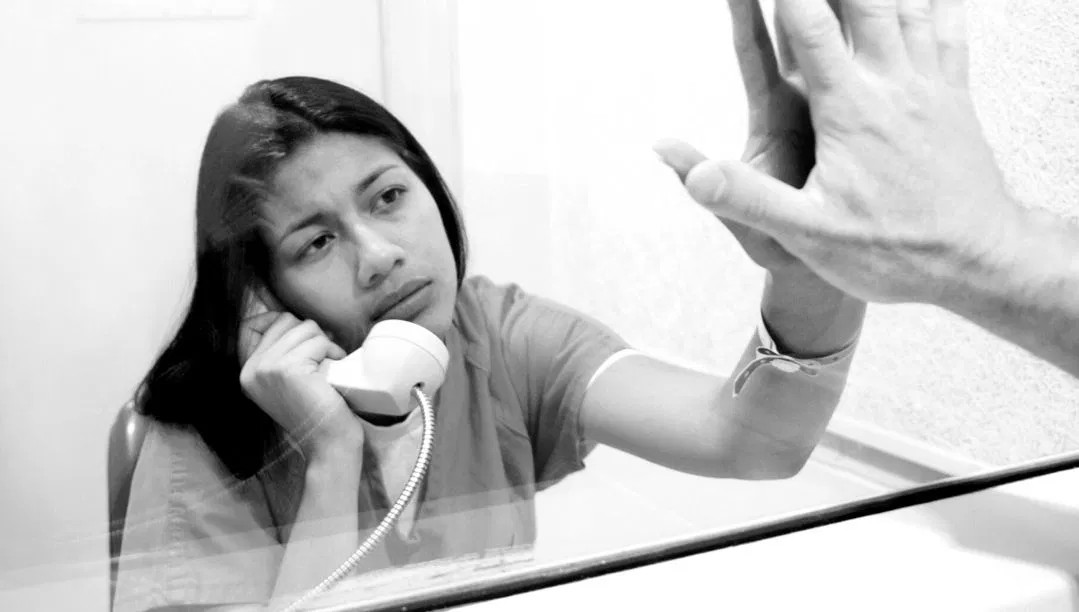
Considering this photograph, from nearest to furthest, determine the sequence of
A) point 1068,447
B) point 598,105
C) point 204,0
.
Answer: point 204,0, point 598,105, point 1068,447

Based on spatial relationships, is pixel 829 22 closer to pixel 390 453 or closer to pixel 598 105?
pixel 598 105

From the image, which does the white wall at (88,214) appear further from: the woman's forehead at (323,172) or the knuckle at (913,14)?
the knuckle at (913,14)

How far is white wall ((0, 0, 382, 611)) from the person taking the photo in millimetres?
445

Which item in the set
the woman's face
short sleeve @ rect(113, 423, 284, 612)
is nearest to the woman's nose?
the woman's face

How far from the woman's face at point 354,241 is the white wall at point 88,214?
0.04 metres

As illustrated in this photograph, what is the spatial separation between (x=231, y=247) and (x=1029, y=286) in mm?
474

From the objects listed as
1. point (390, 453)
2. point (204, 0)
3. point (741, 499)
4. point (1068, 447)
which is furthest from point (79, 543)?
point (1068, 447)

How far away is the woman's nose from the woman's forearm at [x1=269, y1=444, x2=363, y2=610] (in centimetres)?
9

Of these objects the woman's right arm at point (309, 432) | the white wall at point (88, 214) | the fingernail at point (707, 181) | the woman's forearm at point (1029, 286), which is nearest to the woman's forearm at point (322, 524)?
the woman's right arm at point (309, 432)

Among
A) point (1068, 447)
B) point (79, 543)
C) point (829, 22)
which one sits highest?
point (829, 22)

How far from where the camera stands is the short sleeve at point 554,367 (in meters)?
0.59

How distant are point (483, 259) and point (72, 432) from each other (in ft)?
0.75

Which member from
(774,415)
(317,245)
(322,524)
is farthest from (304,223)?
(774,415)

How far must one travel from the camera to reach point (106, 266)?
1.51 feet
